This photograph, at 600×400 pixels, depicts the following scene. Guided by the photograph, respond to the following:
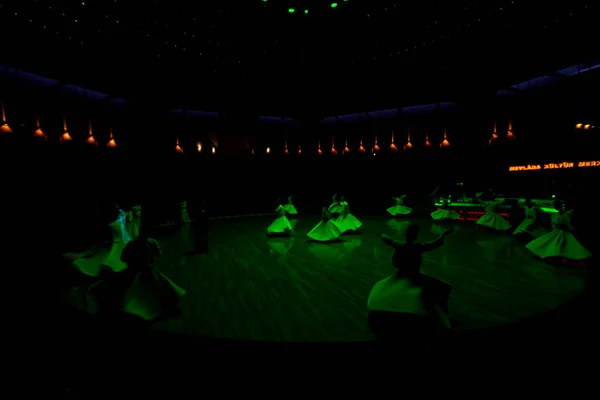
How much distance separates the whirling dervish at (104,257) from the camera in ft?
18.7

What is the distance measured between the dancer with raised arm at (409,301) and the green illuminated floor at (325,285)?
30 cm

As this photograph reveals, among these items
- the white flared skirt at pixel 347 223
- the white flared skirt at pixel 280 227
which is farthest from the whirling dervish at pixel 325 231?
the white flared skirt at pixel 280 227

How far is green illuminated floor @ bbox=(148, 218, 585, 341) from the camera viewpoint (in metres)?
3.82

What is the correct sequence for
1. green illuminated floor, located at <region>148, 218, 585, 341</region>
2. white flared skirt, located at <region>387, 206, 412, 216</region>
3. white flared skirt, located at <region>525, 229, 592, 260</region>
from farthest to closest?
white flared skirt, located at <region>387, 206, 412, 216</region> < white flared skirt, located at <region>525, 229, 592, 260</region> < green illuminated floor, located at <region>148, 218, 585, 341</region>

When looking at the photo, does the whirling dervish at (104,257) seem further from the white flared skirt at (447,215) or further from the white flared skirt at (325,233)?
the white flared skirt at (447,215)

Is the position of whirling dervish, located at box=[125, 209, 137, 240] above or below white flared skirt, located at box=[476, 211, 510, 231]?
above

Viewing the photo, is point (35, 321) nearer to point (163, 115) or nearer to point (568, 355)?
point (568, 355)

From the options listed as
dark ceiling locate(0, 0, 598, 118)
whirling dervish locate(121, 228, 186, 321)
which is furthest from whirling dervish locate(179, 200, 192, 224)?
whirling dervish locate(121, 228, 186, 321)

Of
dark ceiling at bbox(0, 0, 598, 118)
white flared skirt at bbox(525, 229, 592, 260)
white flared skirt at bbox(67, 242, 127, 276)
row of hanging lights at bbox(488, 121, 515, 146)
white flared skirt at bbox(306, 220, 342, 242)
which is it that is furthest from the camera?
row of hanging lights at bbox(488, 121, 515, 146)

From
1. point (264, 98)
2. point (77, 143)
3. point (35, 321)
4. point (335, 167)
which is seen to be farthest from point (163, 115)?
point (35, 321)

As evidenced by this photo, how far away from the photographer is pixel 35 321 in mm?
4125

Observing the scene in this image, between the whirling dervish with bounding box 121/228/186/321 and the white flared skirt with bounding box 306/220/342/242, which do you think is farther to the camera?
the white flared skirt with bounding box 306/220/342/242

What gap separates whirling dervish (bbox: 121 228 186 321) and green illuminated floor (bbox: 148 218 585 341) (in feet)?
0.82

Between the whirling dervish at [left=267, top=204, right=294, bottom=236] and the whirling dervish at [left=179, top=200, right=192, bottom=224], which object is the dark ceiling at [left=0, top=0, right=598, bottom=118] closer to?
the whirling dervish at [left=179, top=200, right=192, bottom=224]
